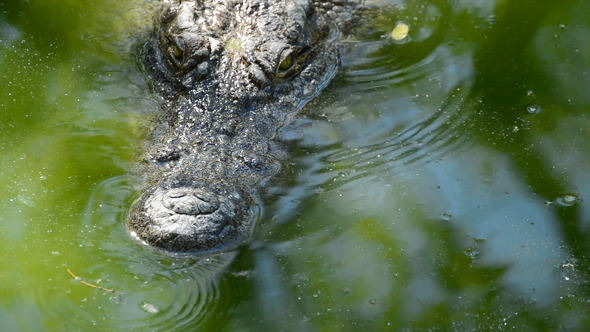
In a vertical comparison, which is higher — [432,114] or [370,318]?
[432,114]

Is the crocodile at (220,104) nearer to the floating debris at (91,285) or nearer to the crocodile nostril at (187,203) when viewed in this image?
the crocodile nostril at (187,203)

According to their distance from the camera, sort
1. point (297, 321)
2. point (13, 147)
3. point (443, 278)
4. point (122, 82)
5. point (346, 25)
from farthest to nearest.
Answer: point (346, 25)
point (122, 82)
point (13, 147)
point (443, 278)
point (297, 321)

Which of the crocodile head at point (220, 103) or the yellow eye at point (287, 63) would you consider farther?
the yellow eye at point (287, 63)


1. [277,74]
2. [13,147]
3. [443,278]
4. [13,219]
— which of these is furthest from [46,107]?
[443,278]

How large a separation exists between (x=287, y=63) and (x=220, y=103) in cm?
56

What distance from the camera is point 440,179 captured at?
4355mm

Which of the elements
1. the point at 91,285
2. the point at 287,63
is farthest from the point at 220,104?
the point at 91,285

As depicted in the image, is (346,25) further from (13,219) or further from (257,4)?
(13,219)

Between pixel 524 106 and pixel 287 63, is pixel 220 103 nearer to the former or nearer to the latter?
pixel 287 63

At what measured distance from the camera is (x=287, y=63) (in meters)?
4.93

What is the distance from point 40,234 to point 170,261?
27.2 inches

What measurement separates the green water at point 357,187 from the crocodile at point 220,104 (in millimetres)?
104

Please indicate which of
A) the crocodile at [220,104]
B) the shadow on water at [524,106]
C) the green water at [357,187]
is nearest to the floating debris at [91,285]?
the green water at [357,187]

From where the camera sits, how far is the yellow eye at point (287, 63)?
4891 mm
